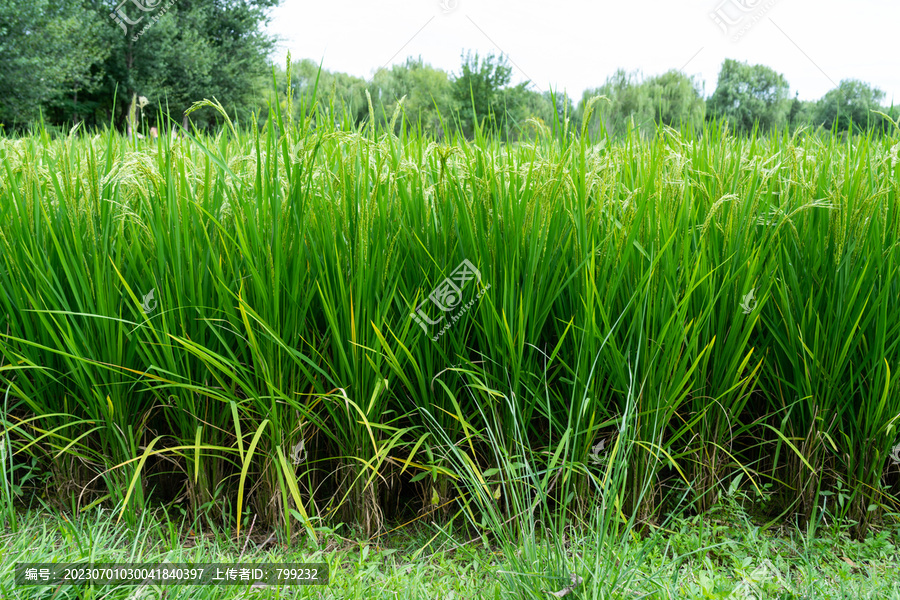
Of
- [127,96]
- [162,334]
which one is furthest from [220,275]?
[127,96]

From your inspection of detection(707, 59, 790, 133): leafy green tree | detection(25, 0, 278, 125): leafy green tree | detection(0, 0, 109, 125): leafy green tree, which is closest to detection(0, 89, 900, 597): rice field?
detection(0, 0, 109, 125): leafy green tree

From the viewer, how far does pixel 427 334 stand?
1.64m


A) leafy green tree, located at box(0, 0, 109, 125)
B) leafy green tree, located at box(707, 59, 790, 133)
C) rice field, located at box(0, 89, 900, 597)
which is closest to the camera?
rice field, located at box(0, 89, 900, 597)

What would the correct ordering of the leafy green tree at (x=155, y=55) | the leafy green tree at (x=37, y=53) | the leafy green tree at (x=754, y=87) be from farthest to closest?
the leafy green tree at (x=754, y=87), the leafy green tree at (x=155, y=55), the leafy green tree at (x=37, y=53)

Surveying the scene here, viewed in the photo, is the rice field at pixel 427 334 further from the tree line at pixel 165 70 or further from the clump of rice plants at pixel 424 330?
the tree line at pixel 165 70

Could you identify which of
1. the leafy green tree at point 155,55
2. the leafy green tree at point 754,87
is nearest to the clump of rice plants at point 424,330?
the leafy green tree at point 155,55

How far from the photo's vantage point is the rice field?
163 centimetres

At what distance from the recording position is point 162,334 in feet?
5.37

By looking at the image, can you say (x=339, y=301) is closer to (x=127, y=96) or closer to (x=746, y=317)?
(x=746, y=317)

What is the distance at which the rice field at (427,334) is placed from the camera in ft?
5.35

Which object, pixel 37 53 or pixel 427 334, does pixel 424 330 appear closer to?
pixel 427 334

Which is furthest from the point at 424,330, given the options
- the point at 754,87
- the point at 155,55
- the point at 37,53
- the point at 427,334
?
the point at 754,87

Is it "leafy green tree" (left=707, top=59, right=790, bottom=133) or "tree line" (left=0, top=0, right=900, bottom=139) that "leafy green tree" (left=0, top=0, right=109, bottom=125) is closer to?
"tree line" (left=0, top=0, right=900, bottom=139)

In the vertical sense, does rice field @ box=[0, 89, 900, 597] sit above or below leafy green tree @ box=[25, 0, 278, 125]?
below
